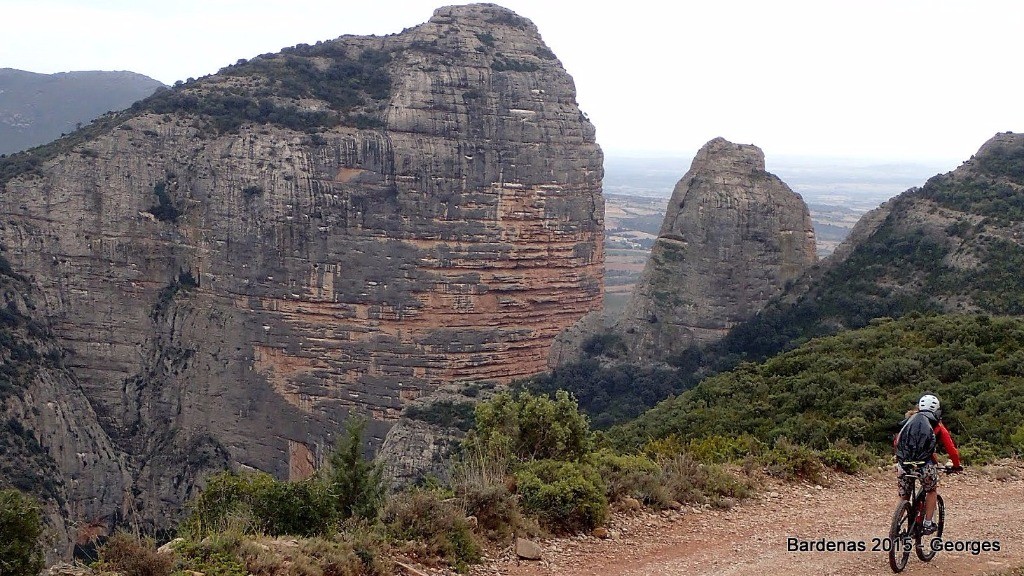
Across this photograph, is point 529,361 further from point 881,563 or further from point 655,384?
point 881,563

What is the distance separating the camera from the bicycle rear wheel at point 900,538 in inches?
444

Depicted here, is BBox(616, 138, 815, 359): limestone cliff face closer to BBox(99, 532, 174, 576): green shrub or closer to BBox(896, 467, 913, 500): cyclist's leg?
BBox(896, 467, 913, 500): cyclist's leg

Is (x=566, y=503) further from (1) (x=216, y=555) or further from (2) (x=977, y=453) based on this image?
(2) (x=977, y=453)

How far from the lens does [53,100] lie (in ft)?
390

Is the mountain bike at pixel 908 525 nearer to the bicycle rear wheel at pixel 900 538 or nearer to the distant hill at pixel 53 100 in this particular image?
the bicycle rear wheel at pixel 900 538

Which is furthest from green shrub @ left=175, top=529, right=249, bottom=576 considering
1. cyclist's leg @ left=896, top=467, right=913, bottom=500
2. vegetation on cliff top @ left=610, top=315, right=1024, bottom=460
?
vegetation on cliff top @ left=610, top=315, right=1024, bottom=460

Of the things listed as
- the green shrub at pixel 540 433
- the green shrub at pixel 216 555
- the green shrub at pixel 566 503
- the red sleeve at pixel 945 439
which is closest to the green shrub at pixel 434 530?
the green shrub at pixel 566 503

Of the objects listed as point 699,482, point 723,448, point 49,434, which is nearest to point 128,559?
point 699,482

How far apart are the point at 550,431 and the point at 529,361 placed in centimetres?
3149

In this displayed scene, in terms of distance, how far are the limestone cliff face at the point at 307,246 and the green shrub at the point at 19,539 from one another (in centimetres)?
3418

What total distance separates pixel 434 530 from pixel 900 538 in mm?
4831

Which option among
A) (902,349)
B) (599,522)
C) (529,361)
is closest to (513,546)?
(599,522)

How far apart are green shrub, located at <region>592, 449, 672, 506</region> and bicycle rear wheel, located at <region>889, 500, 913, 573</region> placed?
339cm

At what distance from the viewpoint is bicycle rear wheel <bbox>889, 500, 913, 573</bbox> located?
11.3 meters
